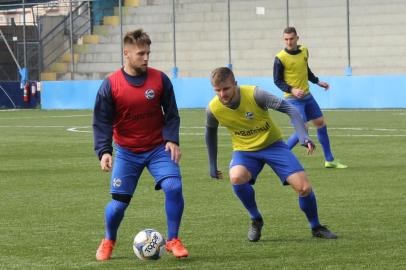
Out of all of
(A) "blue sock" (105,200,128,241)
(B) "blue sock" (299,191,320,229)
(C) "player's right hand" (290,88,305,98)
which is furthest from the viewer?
(C) "player's right hand" (290,88,305,98)

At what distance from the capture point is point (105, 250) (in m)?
8.91

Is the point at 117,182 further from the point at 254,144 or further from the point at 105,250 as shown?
the point at 254,144

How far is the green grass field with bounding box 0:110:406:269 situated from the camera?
28.8ft

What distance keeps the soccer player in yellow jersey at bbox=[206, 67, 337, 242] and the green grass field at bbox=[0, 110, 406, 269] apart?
0.33m

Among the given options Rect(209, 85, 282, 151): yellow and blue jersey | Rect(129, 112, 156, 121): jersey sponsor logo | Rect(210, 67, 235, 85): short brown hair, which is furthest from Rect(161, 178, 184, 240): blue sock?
Rect(209, 85, 282, 151): yellow and blue jersey

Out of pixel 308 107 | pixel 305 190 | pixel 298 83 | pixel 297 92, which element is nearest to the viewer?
pixel 305 190

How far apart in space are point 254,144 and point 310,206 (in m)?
0.74

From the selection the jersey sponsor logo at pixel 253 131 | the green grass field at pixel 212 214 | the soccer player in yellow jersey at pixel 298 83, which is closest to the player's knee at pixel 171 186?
the green grass field at pixel 212 214

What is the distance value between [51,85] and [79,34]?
4.74 meters

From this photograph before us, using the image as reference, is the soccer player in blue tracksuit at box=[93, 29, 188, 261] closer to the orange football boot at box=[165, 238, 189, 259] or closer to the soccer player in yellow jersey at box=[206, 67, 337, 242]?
the orange football boot at box=[165, 238, 189, 259]

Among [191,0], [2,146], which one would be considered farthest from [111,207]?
[191,0]

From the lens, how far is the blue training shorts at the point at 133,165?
353 inches

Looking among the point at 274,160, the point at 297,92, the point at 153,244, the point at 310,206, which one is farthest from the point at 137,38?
the point at 297,92

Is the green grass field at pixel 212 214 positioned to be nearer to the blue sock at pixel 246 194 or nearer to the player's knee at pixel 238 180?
the blue sock at pixel 246 194
